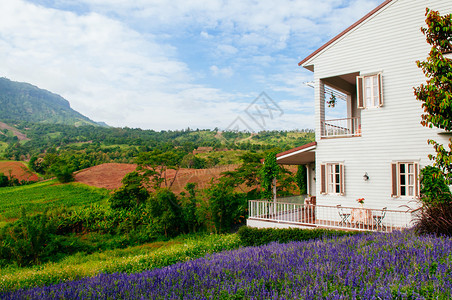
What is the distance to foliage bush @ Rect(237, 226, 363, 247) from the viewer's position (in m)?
9.27

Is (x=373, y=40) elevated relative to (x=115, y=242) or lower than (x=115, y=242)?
elevated

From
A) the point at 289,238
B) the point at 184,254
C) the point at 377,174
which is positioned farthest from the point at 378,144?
the point at 184,254

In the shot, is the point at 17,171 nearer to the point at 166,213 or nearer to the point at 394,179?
the point at 166,213

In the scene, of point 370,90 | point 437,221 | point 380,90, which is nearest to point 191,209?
point 370,90

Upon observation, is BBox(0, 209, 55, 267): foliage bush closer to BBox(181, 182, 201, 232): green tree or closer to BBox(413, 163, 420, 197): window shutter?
BBox(181, 182, 201, 232): green tree

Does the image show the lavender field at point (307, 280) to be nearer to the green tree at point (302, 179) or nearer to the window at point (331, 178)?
the window at point (331, 178)

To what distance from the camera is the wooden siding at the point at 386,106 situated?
10461mm

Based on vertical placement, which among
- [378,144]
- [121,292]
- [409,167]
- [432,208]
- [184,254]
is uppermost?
[378,144]

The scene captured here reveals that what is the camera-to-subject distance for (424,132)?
10.3 meters

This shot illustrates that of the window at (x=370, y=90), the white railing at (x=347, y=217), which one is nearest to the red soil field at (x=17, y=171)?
the white railing at (x=347, y=217)

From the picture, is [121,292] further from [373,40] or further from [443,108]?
[373,40]

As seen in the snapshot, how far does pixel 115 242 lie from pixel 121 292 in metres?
17.0

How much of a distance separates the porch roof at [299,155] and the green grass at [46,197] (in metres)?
20.2

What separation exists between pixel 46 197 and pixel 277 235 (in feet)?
93.2
